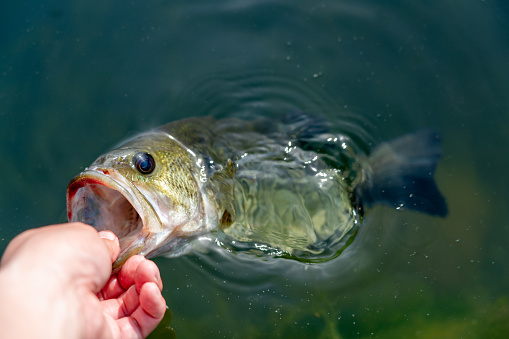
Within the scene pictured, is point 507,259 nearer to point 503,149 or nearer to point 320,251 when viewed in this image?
point 503,149

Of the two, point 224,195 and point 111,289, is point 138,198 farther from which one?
point 224,195

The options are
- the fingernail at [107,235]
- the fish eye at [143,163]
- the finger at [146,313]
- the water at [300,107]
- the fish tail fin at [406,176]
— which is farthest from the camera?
the fish tail fin at [406,176]

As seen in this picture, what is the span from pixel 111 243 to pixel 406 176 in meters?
2.42

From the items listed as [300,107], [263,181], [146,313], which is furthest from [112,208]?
[300,107]

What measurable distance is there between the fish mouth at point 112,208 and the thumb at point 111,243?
0.04 meters

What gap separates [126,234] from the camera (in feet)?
8.77

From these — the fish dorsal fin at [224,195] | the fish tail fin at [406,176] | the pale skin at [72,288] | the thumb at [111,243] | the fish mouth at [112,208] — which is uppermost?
the fish tail fin at [406,176]

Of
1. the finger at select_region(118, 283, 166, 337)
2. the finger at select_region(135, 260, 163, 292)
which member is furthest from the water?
the finger at select_region(135, 260, 163, 292)

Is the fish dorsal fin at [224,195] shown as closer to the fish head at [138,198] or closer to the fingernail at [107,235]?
the fish head at [138,198]

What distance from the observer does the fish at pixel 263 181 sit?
2.76 m

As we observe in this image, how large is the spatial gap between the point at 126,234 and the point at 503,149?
10.6 feet

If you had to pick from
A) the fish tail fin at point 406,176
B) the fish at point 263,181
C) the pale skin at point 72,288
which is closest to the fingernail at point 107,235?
the pale skin at point 72,288

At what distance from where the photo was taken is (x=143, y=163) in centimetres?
274

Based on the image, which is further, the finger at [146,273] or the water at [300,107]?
the water at [300,107]
